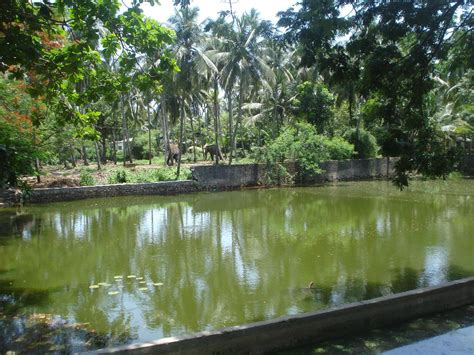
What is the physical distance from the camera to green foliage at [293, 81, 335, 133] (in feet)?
108

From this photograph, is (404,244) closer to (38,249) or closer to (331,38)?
(331,38)

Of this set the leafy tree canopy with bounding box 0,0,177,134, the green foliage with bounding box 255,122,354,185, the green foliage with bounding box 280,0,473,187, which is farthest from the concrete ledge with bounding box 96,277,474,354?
the green foliage with bounding box 255,122,354,185

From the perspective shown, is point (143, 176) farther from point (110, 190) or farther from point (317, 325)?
point (317, 325)

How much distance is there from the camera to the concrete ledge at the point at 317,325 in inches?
212

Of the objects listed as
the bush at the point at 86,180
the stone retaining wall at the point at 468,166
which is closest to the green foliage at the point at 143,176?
the bush at the point at 86,180

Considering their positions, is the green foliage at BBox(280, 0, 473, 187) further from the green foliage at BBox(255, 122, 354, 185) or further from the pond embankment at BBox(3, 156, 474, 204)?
the green foliage at BBox(255, 122, 354, 185)

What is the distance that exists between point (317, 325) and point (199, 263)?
5163 mm

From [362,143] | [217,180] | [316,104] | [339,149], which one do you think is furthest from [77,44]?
Result: [362,143]

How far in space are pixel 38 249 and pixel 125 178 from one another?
43.9 ft

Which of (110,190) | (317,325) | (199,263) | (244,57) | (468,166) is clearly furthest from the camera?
(468,166)

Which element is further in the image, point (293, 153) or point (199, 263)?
point (293, 153)

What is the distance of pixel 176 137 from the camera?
5247cm

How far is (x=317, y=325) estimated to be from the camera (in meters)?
6.17

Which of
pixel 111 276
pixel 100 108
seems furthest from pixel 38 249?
pixel 100 108
